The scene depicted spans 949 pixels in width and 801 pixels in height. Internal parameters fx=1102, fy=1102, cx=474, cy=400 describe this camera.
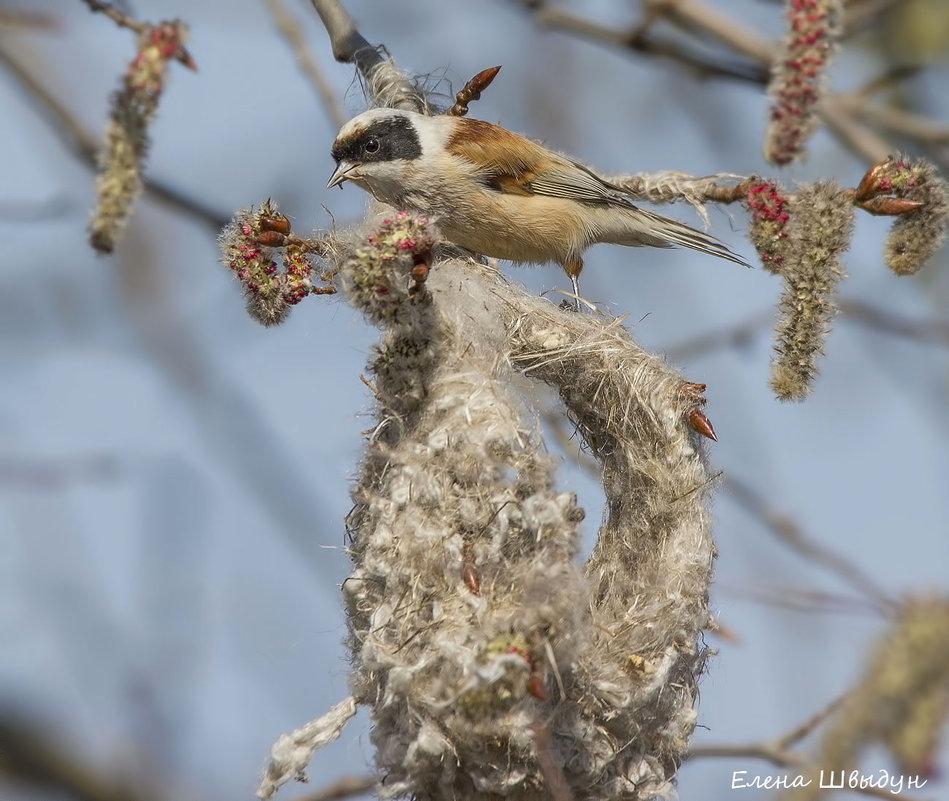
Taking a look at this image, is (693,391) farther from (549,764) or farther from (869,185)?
(549,764)

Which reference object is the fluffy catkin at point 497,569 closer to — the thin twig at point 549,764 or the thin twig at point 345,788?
the thin twig at point 549,764

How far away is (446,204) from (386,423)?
1.26 meters

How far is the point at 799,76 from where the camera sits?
2408mm

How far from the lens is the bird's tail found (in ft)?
13.5

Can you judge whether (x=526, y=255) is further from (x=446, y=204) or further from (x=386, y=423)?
(x=386, y=423)

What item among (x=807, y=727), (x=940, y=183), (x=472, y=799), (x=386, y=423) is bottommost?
(x=472, y=799)

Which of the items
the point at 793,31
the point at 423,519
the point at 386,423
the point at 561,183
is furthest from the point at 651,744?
the point at 561,183

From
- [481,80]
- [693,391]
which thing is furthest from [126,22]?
[693,391]

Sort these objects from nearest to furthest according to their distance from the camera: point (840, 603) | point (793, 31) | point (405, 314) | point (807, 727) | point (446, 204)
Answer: point (793, 31)
point (405, 314)
point (840, 603)
point (807, 727)
point (446, 204)

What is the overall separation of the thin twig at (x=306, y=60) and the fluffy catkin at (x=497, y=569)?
1302 mm

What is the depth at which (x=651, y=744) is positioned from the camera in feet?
9.78

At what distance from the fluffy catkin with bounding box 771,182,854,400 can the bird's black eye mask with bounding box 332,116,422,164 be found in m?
1.60

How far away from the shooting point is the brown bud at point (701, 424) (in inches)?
125

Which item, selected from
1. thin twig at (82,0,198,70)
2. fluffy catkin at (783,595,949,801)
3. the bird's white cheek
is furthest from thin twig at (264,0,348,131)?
fluffy catkin at (783,595,949,801)
